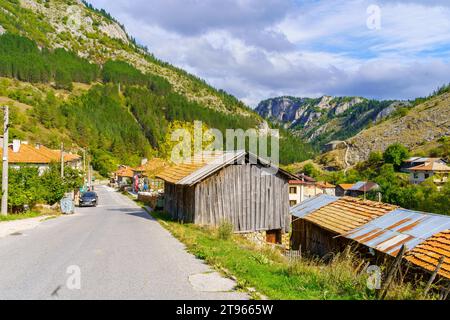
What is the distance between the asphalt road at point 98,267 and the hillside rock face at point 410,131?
13943cm

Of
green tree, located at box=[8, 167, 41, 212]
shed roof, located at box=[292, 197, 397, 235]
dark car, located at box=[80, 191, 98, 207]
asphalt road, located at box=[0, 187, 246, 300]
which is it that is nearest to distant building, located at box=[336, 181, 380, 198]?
dark car, located at box=[80, 191, 98, 207]

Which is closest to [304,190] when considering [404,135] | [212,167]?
[212,167]

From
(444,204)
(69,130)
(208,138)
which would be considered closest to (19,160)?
(208,138)

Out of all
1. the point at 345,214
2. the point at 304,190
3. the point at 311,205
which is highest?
the point at 311,205

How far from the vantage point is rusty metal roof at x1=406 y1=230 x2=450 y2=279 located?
10869 millimetres

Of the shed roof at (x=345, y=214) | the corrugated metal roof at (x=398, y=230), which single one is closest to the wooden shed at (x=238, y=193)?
the shed roof at (x=345, y=214)

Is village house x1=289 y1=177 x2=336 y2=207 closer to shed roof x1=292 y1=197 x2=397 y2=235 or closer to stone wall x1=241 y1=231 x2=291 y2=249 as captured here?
stone wall x1=241 y1=231 x2=291 y2=249

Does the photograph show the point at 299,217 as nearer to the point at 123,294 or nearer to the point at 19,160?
the point at 123,294

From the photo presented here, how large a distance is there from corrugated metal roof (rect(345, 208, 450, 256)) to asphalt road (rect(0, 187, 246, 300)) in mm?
6528

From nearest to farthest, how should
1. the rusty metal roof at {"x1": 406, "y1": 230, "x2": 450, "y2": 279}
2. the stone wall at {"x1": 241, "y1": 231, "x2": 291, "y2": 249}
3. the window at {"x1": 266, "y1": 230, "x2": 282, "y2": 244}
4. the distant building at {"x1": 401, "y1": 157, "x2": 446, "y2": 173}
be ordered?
the rusty metal roof at {"x1": 406, "y1": 230, "x2": 450, "y2": 279}, the stone wall at {"x1": 241, "y1": 231, "x2": 291, "y2": 249}, the window at {"x1": 266, "y1": 230, "x2": 282, "y2": 244}, the distant building at {"x1": 401, "y1": 157, "x2": 446, "y2": 173}

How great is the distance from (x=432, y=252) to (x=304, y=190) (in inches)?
3066

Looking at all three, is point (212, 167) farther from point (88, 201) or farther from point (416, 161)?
point (416, 161)

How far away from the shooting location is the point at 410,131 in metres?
151

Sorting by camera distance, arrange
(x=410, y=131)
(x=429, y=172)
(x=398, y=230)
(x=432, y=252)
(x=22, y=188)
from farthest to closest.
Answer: (x=410, y=131), (x=429, y=172), (x=22, y=188), (x=398, y=230), (x=432, y=252)
